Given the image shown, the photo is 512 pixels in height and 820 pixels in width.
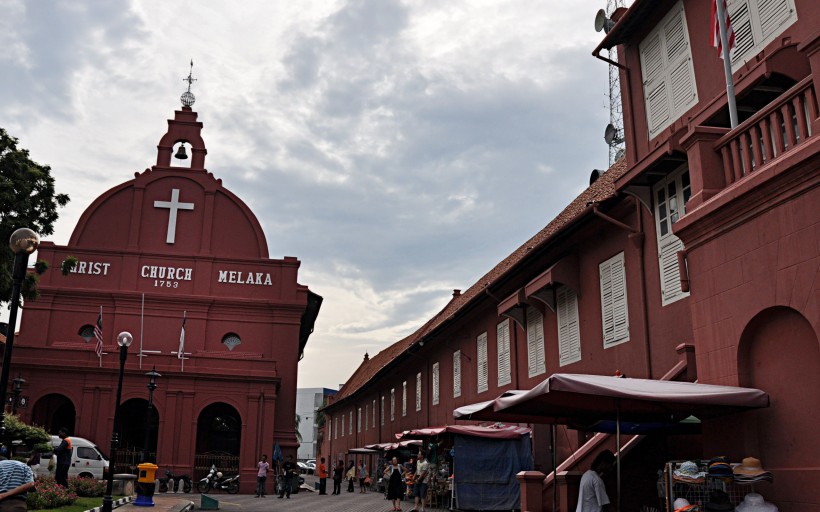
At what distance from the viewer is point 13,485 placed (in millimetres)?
7016

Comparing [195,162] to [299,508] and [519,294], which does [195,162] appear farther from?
[519,294]

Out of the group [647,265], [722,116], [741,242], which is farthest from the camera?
[647,265]

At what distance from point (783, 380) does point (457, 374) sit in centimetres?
1762

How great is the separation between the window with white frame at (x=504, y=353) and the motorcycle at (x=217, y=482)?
13016 millimetres

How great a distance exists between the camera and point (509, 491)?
56.2 ft

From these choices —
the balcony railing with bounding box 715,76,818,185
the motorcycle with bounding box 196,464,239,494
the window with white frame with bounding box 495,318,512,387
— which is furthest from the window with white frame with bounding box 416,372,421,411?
the balcony railing with bounding box 715,76,818,185

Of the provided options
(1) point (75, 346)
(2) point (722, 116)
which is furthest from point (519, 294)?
(1) point (75, 346)

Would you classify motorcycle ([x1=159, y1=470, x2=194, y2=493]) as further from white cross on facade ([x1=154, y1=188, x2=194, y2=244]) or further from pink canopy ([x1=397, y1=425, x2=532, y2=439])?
pink canopy ([x1=397, y1=425, x2=532, y2=439])

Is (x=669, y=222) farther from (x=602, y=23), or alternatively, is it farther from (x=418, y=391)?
(x=418, y=391)

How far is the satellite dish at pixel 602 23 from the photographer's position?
14164mm

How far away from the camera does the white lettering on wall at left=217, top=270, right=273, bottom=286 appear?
112 ft

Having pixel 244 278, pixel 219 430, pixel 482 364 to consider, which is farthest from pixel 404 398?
pixel 482 364

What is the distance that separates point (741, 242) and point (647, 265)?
15.8 ft

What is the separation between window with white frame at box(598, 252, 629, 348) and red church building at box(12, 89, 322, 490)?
19.0 m
